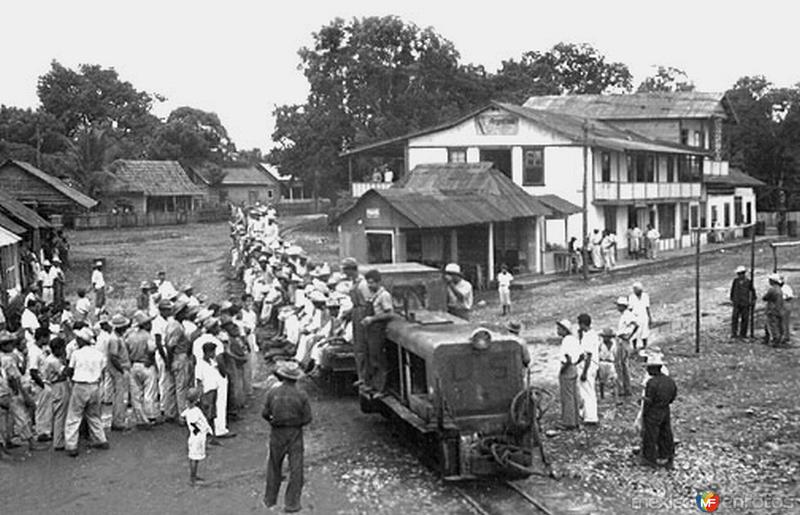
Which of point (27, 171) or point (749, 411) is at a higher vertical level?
point (27, 171)

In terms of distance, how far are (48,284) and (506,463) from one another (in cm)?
1635

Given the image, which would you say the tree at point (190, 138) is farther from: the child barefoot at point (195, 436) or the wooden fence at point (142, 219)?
the child barefoot at point (195, 436)

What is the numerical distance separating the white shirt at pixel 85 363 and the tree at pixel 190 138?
64170mm

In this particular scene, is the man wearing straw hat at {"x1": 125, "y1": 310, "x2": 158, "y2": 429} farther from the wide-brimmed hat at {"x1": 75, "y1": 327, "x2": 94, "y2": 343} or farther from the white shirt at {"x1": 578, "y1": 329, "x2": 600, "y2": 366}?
the white shirt at {"x1": 578, "y1": 329, "x2": 600, "y2": 366}

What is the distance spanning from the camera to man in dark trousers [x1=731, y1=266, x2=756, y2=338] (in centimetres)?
1930

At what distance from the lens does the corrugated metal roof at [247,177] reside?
261 ft

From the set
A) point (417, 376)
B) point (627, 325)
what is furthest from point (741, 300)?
point (417, 376)

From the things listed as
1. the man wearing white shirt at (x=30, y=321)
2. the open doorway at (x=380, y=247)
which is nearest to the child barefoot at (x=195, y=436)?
the man wearing white shirt at (x=30, y=321)

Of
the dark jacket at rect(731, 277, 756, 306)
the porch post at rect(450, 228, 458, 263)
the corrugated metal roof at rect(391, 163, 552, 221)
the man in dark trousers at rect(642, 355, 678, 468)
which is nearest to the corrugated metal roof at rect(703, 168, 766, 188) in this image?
the corrugated metal roof at rect(391, 163, 552, 221)

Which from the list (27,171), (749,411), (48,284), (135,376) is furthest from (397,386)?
(27,171)

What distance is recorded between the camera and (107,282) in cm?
3122

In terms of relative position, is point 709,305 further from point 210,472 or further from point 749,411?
point 210,472

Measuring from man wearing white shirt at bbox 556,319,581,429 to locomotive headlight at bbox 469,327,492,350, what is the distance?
6.98 feet

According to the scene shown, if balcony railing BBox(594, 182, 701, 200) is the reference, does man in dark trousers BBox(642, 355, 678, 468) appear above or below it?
below
